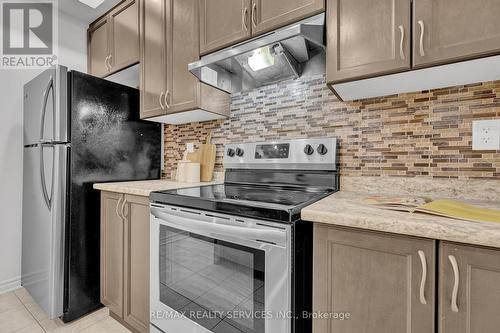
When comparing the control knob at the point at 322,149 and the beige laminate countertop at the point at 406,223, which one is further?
the control knob at the point at 322,149

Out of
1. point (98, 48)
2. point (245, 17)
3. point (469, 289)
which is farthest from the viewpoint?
point (98, 48)

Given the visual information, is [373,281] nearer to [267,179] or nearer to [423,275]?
[423,275]

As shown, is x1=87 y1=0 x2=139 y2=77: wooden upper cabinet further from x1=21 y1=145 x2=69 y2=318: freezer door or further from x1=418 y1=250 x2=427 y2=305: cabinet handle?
x1=418 y1=250 x2=427 y2=305: cabinet handle

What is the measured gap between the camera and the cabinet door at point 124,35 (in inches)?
81.7

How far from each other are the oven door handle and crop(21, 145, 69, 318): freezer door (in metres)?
0.79

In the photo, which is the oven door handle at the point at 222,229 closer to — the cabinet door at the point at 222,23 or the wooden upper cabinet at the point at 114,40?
the cabinet door at the point at 222,23

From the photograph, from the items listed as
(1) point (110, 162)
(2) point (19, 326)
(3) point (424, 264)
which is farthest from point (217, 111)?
(2) point (19, 326)

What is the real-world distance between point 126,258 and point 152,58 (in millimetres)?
1460

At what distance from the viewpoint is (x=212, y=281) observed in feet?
3.77

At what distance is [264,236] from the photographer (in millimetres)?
933

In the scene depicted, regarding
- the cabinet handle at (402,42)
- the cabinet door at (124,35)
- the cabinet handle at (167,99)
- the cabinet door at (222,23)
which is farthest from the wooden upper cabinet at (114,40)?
the cabinet handle at (402,42)

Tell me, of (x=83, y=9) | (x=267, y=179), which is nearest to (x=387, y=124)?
(x=267, y=179)

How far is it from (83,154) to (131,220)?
2.06 ft

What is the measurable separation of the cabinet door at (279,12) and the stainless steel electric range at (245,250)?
642 mm
